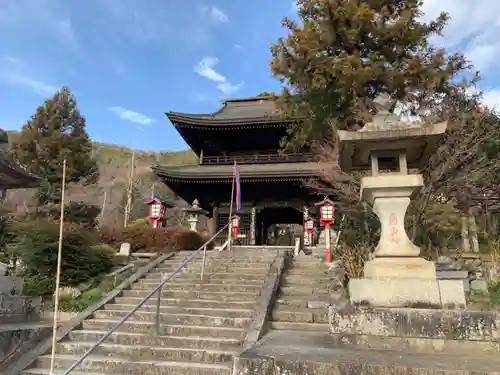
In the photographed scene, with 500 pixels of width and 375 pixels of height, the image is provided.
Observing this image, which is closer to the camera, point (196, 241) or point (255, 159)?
point (196, 241)

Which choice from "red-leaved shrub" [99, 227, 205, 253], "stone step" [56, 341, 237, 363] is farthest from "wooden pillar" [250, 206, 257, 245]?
"stone step" [56, 341, 237, 363]

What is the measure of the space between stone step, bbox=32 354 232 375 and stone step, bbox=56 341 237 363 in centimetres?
16

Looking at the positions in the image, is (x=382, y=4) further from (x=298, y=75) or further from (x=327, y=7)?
(x=298, y=75)

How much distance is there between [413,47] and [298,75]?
11.2 feet

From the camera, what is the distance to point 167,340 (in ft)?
19.5

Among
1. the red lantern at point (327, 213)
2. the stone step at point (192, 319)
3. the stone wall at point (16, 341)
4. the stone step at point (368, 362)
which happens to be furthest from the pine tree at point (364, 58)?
the stone wall at point (16, 341)

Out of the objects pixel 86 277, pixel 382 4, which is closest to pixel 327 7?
pixel 382 4

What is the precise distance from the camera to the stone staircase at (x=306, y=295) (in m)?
6.28

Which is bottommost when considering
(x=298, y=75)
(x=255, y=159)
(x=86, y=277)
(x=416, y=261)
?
(x=86, y=277)

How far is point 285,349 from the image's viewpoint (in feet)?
10.9

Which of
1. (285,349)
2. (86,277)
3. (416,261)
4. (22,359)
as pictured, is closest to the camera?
(285,349)

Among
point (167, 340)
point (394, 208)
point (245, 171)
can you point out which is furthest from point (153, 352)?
point (245, 171)

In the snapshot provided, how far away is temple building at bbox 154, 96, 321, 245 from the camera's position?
15.4 metres

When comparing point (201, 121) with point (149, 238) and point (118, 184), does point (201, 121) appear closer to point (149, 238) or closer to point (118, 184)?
point (149, 238)
